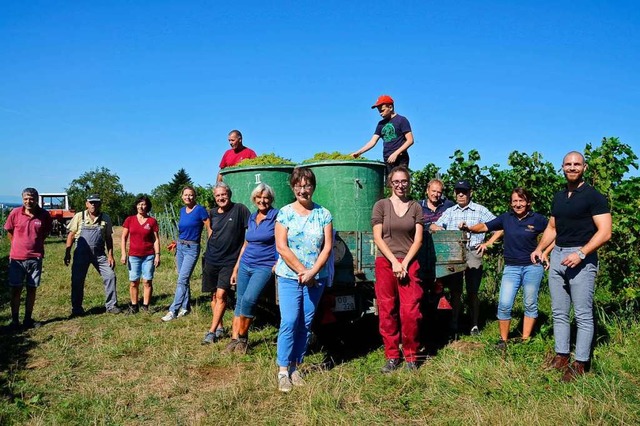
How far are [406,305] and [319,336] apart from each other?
1.48 metres

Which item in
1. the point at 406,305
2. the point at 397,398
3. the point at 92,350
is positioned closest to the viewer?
the point at 397,398

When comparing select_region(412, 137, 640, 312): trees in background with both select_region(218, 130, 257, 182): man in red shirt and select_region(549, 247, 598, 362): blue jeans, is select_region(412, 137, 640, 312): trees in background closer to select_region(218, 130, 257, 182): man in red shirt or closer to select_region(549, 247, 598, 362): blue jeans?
select_region(549, 247, 598, 362): blue jeans

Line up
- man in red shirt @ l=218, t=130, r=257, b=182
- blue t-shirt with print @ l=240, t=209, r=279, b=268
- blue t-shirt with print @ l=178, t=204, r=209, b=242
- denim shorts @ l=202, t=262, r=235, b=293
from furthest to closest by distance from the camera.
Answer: man in red shirt @ l=218, t=130, r=257, b=182
blue t-shirt with print @ l=178, t=204, r=209, b=242
denim shorts @ l=202, t=262, r=235, b=293
blue t-shirt with print @ l=240, t=209, r=279, b=268

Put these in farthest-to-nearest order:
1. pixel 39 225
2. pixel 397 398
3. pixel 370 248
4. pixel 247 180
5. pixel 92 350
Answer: pixel 39 225
pixel 247 180
pixel 92 350
pixel 370 248
pixel 397 398

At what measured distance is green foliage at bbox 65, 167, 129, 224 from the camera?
57375mm

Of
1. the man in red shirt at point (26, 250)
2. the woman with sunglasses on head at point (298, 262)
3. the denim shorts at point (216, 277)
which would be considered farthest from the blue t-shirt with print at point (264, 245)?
the man in red shirt at point (26, 250)

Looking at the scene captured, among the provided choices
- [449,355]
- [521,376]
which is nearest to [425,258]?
[449,355]

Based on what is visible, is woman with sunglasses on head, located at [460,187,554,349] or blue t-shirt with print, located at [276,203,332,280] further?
woman with sunglasses on head, located at [460,187,554,349]

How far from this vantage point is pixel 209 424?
3350 millimetres

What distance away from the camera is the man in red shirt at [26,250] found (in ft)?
21.0

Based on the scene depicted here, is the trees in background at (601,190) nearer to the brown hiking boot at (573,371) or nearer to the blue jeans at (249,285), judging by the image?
the brown hiking boot at (573,371)

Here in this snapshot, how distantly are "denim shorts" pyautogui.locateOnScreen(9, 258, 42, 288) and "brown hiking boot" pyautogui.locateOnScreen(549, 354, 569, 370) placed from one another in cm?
602

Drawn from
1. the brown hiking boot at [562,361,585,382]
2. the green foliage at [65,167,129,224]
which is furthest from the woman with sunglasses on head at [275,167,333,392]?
the green foliage at [65,167,129,224]

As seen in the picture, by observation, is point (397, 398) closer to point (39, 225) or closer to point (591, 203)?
point (591, 203)
